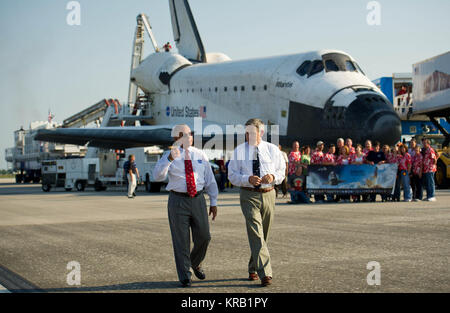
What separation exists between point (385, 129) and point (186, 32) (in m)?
17.2

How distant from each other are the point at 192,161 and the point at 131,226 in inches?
196

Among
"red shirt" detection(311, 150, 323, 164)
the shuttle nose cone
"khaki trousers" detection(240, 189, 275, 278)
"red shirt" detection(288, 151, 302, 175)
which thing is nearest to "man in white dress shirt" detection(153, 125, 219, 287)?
"khaki trousers" detection(240, 189, 275, 278)

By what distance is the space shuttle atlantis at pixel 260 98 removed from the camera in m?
19.4

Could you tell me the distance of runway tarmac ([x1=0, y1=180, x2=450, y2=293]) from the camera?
223 inches

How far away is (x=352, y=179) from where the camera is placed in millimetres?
16375

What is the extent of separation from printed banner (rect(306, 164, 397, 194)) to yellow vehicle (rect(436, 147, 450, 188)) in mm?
4949

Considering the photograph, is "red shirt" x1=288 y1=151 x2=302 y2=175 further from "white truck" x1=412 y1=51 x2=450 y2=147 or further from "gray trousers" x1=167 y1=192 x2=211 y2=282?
"gray trousers" x1=167 y1=192 x2=211 y2=282

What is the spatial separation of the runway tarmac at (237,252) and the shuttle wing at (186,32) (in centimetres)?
1992

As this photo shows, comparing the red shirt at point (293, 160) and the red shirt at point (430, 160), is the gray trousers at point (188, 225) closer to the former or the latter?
the red shirt at point (293, 160)

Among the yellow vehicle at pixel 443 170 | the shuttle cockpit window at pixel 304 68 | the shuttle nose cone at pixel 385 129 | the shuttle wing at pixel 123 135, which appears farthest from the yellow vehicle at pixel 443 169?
the shuttle wing at pixel 123 135

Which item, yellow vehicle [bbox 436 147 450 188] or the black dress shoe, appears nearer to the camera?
the black dress shoe

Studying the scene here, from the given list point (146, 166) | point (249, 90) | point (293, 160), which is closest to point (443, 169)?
point (293, 160)
